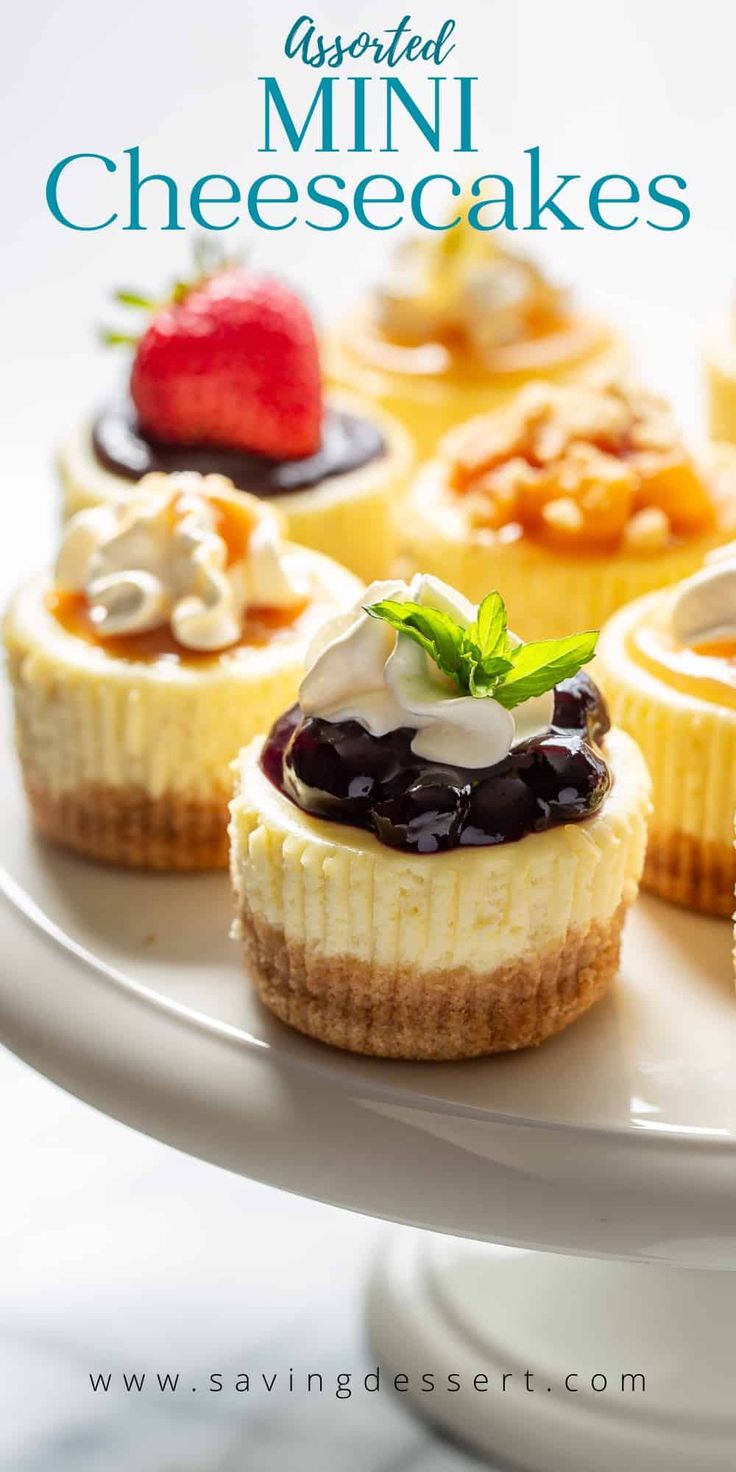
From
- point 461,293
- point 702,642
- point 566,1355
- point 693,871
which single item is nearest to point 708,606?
point 702,642

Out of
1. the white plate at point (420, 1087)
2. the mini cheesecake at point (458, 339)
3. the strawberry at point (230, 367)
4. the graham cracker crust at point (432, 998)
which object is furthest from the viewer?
the mini cheesecake at point (458, 339)

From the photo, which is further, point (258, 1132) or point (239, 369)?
point (239, 369)

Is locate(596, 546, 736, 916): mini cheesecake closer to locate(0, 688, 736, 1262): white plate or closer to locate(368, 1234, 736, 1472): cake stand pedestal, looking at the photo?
locate(0, 688, 736, 1262): white plate

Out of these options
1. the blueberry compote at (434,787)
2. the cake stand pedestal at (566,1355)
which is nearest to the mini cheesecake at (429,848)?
the blueberry compote at (434,787)

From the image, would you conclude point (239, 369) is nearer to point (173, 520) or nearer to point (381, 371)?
point (173, 520)

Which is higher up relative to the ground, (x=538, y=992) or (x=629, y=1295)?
(x=538, y=992)

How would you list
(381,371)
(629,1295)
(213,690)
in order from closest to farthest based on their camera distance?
(213,690), (629,1295), (381,371)

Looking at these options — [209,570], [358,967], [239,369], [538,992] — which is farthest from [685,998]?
[239,369]

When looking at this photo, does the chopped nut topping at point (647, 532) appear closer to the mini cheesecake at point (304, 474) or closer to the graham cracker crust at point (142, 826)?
the mini cheesecake at point (304, 474)
